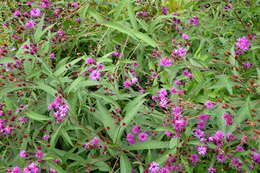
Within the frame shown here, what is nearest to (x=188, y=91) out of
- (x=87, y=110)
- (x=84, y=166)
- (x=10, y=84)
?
(x=87, y=110)

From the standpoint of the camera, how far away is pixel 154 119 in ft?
6.66

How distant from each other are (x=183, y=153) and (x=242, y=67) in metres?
0.85

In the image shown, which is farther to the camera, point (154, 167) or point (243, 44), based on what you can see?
point (243, 44)

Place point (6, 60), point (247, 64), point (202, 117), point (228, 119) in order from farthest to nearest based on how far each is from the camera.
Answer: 1. point (247, 64)
2. point (6, 60)
3. point (202, 117)
4. point (228, 119)

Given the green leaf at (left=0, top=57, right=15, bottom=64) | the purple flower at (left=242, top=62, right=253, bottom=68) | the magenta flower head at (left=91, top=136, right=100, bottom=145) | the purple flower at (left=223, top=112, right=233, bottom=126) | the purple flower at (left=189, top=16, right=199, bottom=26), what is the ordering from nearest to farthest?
the purple flower at (left=223, top=112, right=233, bottom=126)
the magenta flower head at (left=91, top=136, right=100, bottom=145)
the green leaf at (left=0, top=57, right=15, bottom=64)
the purple flower at (left=242, top=62, right=253, bottom=68)
the purple flower at (left=189, top=16, right=199, bottom=26)

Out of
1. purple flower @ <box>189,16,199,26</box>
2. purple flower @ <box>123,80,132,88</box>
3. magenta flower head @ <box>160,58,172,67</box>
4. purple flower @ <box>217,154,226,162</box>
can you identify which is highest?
purple flower @ <box>189,16,199,26</box>

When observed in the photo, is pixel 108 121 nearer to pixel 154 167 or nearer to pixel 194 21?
pixel 154 167

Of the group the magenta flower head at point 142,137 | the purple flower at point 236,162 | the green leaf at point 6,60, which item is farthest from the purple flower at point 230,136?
the green leaf at point 6,60

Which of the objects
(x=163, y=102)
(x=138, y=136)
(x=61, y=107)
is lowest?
(x=138, y=136)

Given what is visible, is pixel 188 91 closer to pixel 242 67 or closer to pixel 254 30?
pixel 242 67

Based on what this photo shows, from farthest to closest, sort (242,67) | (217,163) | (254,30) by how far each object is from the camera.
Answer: (254,30), (242,67), (217,163)

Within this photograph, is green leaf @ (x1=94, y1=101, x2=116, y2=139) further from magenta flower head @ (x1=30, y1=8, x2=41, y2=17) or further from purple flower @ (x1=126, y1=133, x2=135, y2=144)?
magenta flower head @ (x1=30, y1=8, x2=41, y2=17)

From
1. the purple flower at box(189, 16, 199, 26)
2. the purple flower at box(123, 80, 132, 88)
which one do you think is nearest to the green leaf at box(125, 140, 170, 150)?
the purple flower at box(123, 80, 132, 88)

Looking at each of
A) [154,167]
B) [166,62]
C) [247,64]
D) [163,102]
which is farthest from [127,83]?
[247,64]
